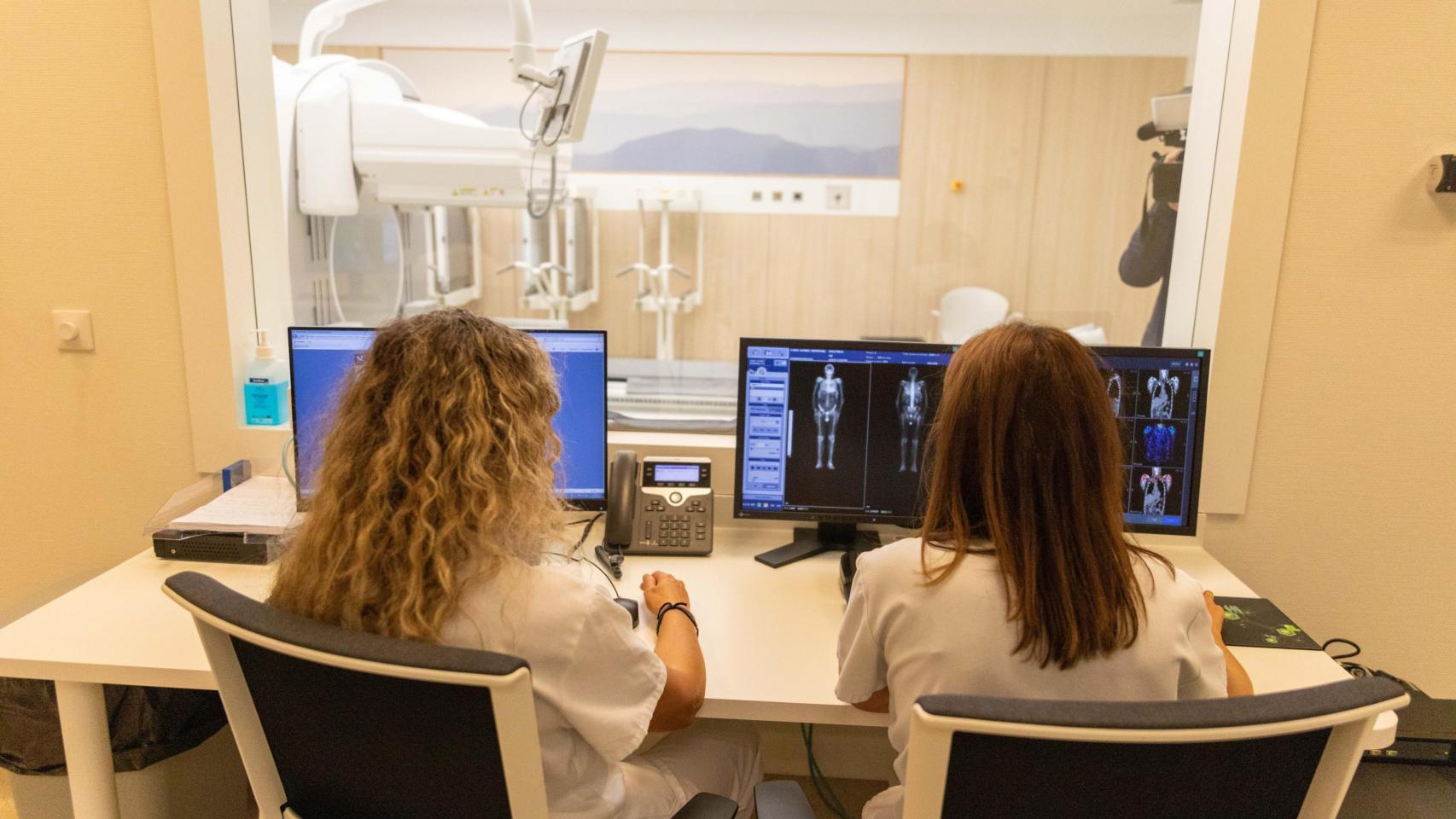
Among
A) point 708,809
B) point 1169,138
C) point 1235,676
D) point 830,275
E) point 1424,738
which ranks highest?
point 1169,138

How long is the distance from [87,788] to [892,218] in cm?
384

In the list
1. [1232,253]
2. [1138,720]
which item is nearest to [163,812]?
[1138,720]

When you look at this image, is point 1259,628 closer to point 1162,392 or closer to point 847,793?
point 1162,392

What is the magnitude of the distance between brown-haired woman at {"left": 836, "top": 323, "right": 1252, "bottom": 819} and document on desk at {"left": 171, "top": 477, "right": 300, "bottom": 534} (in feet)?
3.57

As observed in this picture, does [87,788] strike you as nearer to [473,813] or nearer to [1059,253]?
[473,813]

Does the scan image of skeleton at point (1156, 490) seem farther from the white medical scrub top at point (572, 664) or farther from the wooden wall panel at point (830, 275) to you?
the wooden wall panel at point (830, 275)

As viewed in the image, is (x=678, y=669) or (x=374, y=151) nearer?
(x=678, y=669)

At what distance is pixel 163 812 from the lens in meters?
1.63

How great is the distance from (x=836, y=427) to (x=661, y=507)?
0.36m

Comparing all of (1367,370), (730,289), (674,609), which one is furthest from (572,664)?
(730,289)

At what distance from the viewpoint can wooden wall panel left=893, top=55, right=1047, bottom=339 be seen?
4375mm

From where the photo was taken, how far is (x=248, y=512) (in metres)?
1.69

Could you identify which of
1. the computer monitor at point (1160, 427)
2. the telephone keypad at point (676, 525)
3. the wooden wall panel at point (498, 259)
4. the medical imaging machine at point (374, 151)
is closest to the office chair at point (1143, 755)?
the computer monitor at point (1160, 427)

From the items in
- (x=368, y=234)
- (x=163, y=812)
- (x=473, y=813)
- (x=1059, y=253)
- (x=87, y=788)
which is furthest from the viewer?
(x=1059, y=253)
